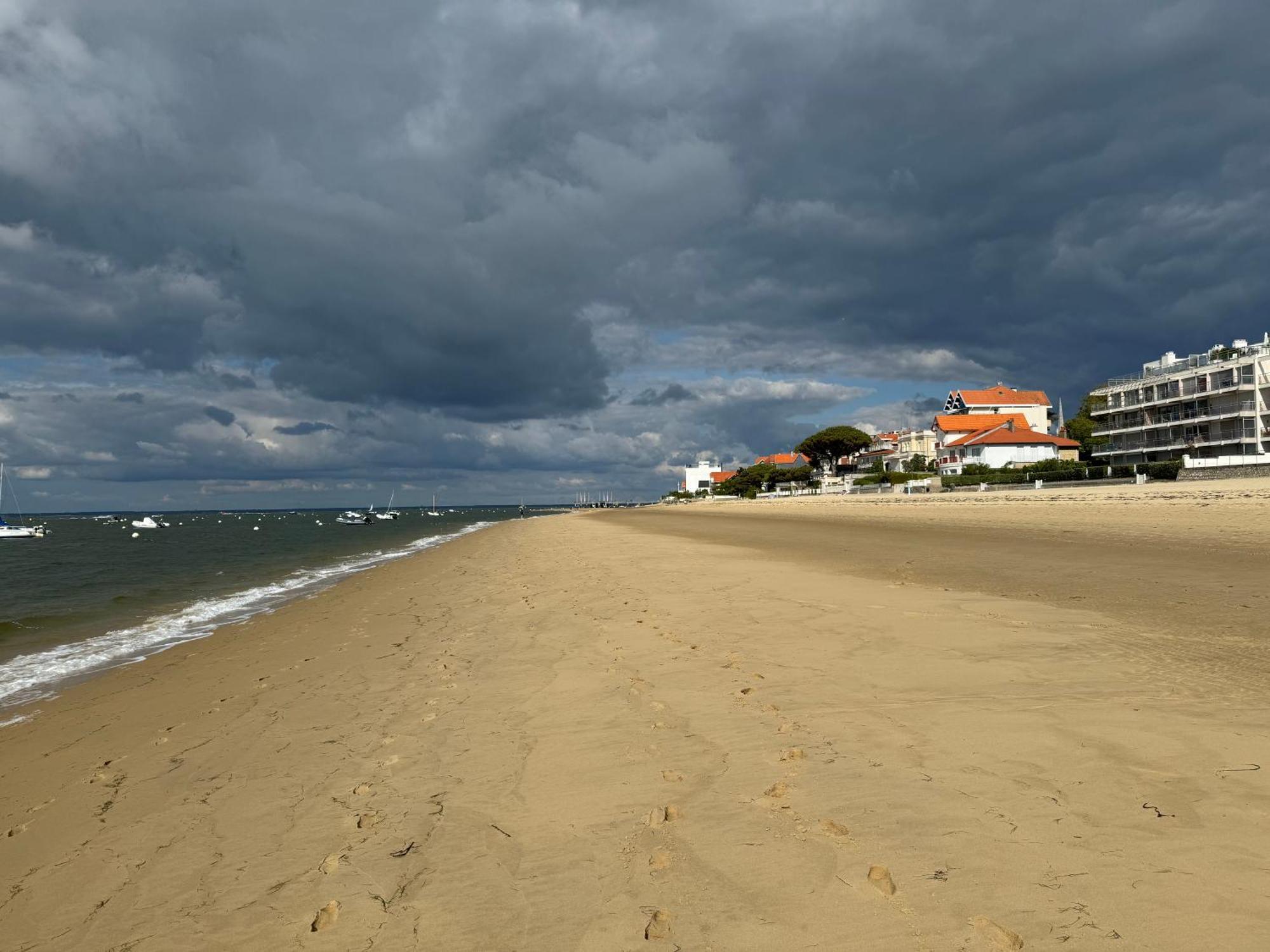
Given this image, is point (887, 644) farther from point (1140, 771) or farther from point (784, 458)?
point (784, 458)

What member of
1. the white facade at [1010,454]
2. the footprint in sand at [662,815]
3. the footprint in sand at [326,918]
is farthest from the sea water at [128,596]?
the white facade at [1010,454]

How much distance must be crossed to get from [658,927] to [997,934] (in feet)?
4.55

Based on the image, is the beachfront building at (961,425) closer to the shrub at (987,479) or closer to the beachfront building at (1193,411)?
the beachfront building at (1193,411)

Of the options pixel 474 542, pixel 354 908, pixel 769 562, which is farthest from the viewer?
pixel 474 542

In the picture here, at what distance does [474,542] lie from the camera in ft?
143

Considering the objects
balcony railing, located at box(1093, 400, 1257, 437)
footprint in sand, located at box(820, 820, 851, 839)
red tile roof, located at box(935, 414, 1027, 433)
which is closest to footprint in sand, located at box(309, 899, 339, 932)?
footprint in sand, located at box(820, 820, 851, 839)

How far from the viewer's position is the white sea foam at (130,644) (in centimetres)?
1085

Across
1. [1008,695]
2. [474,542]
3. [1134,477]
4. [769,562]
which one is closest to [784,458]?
[1134,477]

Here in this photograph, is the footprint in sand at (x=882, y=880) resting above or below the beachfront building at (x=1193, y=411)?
below

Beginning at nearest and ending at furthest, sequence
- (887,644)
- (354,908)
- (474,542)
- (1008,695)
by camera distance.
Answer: (354,908)
(1008,695)
(887,644)
(474,542)

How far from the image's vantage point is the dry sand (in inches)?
125

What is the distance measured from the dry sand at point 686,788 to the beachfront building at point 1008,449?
90467 millimetres

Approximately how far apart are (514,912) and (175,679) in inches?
360

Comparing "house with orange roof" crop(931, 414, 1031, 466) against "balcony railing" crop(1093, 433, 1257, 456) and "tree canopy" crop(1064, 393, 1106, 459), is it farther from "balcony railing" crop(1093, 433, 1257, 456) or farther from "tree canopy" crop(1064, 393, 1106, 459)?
"balcony railing" crop(1093, 433, 1257, 456)
